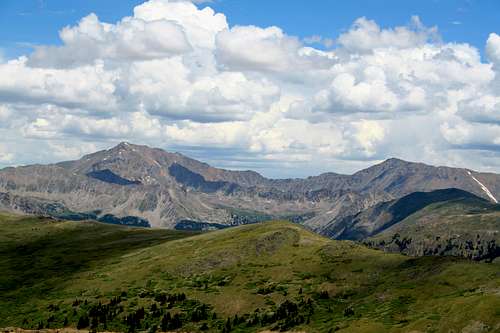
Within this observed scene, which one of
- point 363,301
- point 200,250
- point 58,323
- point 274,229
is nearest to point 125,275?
point 200,250

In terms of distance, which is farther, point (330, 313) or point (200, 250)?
point (200, 250)

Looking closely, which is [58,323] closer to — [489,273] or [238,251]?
[238,251]

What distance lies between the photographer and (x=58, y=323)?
121m

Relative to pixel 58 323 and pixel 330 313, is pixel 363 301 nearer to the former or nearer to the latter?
pixel 330 313

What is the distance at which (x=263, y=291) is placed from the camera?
12581cm

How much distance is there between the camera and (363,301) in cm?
10500

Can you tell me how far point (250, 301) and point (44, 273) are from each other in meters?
98.6

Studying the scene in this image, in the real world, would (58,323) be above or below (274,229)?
below

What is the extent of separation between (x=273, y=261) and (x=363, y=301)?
51199 millimetres

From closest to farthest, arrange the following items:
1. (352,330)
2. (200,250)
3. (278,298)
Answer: (352,330)
(278,298)
(200,250)

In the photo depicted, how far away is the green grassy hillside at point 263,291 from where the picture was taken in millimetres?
89188

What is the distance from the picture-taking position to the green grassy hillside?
293 feet

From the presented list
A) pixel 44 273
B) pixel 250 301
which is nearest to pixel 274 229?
pixel 250 301

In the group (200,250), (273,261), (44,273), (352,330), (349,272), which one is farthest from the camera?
(44,273)
